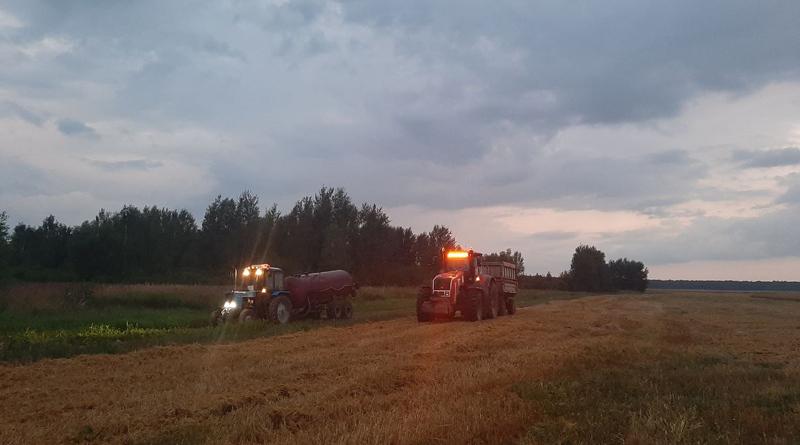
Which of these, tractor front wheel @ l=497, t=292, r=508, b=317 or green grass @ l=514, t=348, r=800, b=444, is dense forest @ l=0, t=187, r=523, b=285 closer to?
tractor front wheel @ l=497, t=292, r=508, b=317

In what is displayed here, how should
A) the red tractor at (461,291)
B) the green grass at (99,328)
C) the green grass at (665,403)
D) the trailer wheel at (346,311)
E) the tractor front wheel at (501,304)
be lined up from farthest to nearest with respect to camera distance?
the tractor front wheel at (501,304) → the trailer wheel at (346,311) → the red tractor at (461,291) → the green grass at (99,328) → the green grass at (665,403)

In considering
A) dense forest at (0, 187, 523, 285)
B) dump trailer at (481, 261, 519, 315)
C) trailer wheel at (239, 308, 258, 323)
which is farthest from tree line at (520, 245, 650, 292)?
trailer wheel at (239, 308, 258, 323)

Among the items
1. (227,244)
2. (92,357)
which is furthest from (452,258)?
(227,244)

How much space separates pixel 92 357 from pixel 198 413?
7308 millimetres

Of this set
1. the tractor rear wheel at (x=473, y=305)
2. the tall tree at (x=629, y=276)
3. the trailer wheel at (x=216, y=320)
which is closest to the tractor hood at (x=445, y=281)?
the tractor rear wheel at (x=473, y=305)

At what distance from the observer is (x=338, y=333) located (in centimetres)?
1864

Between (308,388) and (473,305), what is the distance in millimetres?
14501

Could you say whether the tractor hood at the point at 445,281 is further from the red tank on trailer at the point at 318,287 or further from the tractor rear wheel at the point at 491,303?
the red tank on trailer at the point at 318,287

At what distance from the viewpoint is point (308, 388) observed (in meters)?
9.52

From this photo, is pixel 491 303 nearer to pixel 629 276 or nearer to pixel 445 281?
pixel 445 281

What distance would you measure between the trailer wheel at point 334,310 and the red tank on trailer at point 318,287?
269 millimetres

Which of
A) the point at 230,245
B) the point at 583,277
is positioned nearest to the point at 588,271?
the point at 583,277

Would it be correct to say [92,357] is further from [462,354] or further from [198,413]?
[462,354]

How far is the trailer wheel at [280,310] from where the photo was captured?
2174 cm
